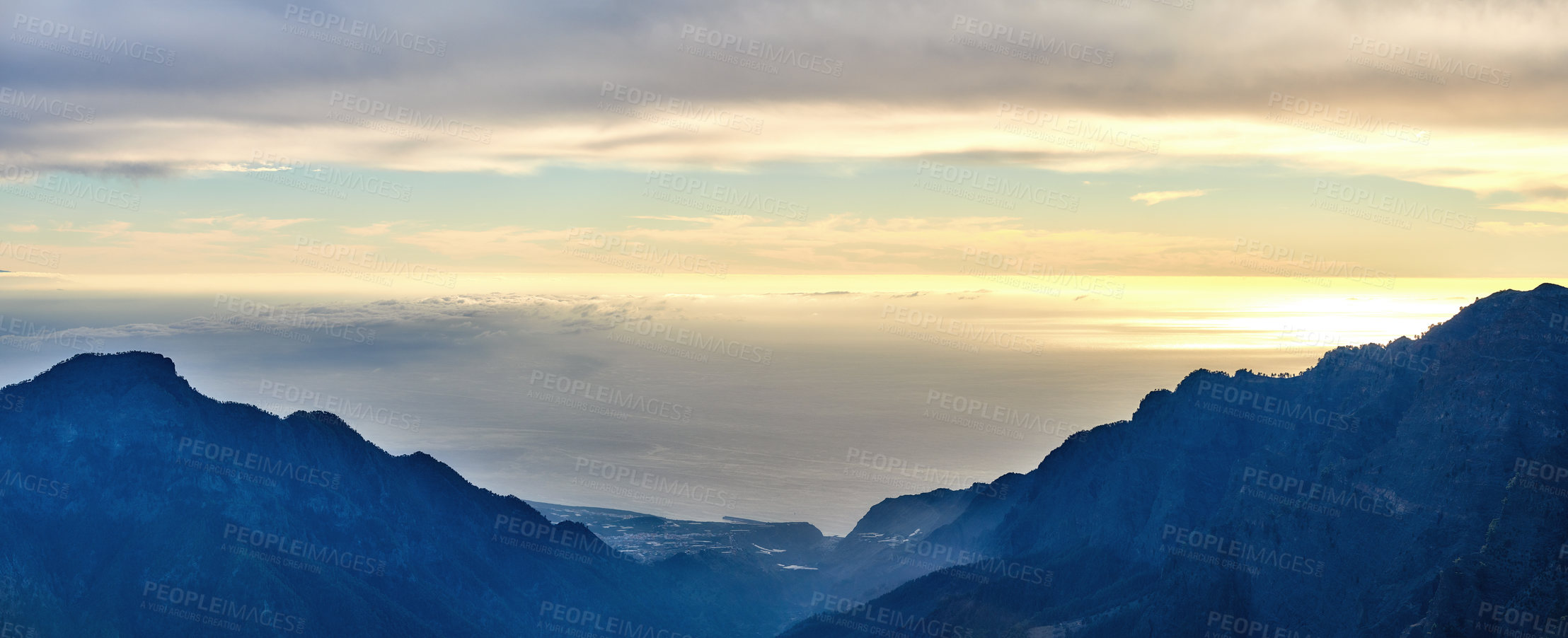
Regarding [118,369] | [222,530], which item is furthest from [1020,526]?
[118,369]

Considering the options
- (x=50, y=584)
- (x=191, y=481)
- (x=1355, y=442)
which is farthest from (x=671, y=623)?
(x=1355, y=442)

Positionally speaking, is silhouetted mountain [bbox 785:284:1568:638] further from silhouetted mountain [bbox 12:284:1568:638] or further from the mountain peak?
the mountain peak

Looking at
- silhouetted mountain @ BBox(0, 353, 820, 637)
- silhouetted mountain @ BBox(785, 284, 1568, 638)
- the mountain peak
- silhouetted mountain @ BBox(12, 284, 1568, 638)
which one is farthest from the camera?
the mountain peak

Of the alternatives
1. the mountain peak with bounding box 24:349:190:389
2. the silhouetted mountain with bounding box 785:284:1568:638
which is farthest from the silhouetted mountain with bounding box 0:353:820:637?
the silhouetted mountain with bounding box 785:284:1568:638

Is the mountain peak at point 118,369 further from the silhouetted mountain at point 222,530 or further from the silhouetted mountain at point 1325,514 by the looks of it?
the silhouetted mountain at point 1325,514

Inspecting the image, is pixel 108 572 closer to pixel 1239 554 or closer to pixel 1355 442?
pixel 1239 554

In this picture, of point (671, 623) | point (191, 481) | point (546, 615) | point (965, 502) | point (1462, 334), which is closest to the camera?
point (1462, 334)

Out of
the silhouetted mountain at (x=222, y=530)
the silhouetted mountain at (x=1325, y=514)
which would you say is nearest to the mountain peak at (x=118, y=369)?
Answer: the silhouetted mountain at (x=222, y=530)

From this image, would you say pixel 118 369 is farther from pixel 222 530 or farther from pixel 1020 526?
pixel 1020 526
